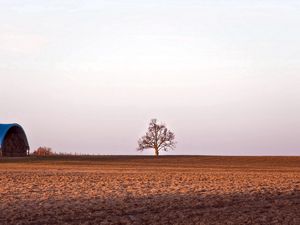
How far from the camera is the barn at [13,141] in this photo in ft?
210

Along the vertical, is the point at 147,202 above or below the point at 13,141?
below

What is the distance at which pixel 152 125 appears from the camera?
269 ft

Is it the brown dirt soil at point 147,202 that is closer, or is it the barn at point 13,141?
the brown dirt soil at point 147,202

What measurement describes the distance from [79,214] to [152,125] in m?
64.4

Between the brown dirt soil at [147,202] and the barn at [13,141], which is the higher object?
the barn at [13,141]

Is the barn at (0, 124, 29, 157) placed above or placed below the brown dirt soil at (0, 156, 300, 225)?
above

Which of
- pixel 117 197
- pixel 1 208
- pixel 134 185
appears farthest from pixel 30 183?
pixel 1 208

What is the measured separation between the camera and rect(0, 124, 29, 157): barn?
64.0 m

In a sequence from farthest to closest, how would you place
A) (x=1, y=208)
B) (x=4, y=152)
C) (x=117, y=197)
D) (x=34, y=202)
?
1. (x=4, y=152)
2. (x=117, y=197)
3. (x=34, y=202)
4. (x=1, y=208)

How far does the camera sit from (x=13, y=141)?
65.9m

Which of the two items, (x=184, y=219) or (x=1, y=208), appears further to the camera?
(x=1, y=208)

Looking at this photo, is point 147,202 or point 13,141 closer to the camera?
point 147,202

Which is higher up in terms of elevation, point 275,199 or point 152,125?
point 152,125

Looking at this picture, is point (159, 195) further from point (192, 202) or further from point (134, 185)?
point (134, 185)
